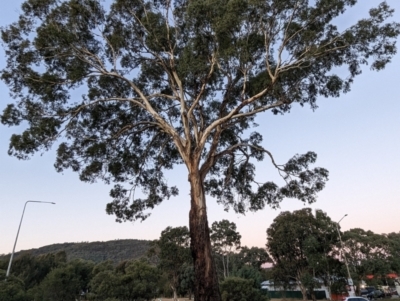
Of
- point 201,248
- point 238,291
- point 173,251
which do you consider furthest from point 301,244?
point 201,248

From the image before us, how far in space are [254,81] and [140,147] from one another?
6.25m

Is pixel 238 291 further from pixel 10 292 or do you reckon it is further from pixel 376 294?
pixel 376 294

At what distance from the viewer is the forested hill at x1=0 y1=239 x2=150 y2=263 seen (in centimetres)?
11975

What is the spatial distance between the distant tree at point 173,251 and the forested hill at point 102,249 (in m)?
75.9

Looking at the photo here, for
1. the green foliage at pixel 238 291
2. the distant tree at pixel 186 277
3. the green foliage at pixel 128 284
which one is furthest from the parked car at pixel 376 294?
the green foliage at pixel 128 284

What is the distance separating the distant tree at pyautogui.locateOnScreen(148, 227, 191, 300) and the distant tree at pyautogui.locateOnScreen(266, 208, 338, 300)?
1183 centimetres

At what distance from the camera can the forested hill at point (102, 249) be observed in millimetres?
119750

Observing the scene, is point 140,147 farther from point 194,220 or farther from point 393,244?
point 393,244

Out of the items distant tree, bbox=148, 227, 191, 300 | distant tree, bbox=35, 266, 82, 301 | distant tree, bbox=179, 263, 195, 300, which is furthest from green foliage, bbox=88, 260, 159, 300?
distant tree, bbox=179, 263, 195, 300

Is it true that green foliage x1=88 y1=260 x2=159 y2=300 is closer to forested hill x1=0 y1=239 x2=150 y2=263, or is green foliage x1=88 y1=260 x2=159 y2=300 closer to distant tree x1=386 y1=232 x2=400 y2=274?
distant tree x1=386 y1=232 x2=400 y2=274

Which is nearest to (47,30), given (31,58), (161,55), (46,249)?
(31,58)

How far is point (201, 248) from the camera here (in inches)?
381

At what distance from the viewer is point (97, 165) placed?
566 inches

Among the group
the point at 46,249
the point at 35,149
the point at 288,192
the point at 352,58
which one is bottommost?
the point at 288,192
